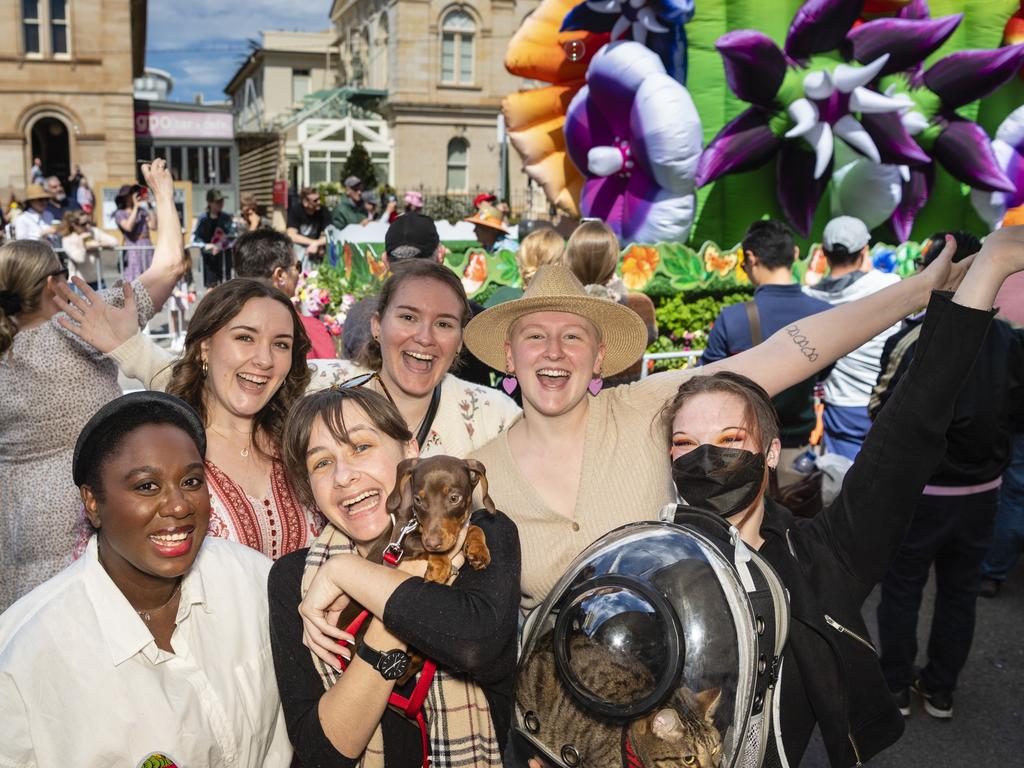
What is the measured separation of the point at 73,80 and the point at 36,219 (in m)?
19.0

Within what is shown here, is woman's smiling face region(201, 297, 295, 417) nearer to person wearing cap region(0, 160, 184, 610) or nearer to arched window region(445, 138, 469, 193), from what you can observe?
person wearing cap region(0, 160, 184, 610)

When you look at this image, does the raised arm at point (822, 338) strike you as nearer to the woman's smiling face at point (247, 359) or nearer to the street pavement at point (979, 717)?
the woman's smiling face at point (247, 359)

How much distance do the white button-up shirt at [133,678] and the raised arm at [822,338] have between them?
1.41m

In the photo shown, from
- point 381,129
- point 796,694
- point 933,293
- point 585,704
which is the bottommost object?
point 796,694

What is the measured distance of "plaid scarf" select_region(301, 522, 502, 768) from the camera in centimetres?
203

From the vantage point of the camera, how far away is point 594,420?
2.65m

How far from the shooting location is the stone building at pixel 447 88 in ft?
137

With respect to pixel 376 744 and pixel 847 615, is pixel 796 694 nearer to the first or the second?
pixel 847 615

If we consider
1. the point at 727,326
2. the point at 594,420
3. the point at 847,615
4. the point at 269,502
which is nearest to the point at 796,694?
the point at 847,615

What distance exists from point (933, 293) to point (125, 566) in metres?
1.82

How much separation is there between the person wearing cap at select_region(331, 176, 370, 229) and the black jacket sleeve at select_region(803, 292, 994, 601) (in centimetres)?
1162

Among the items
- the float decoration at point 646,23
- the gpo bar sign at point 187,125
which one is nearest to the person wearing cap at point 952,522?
the float decoration at point 646,23

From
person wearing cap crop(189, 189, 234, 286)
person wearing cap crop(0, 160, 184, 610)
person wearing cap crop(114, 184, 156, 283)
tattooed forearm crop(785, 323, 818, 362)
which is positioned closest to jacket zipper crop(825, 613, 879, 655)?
tattooed forearm crop(785, 323, 818, 362)

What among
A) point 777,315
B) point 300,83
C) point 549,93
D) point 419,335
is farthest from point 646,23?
point 300,83
